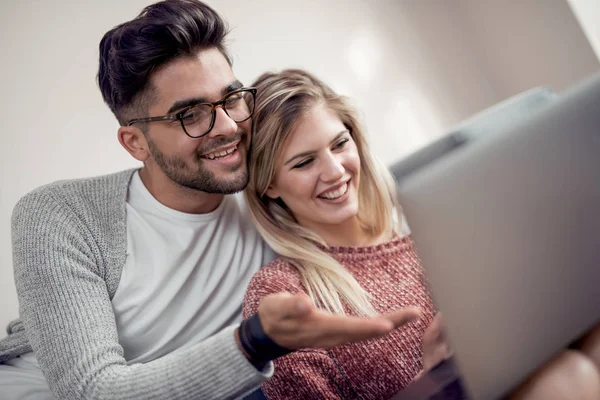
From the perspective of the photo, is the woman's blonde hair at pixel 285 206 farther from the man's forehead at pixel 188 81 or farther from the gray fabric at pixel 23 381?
the gray fabric at pixel 23 381

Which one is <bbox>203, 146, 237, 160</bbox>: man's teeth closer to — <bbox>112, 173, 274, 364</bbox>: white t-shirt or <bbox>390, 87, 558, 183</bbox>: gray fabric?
<bbox>112, 173, 274, 364</bbox>: white t-shirt

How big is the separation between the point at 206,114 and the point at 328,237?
0.45 m

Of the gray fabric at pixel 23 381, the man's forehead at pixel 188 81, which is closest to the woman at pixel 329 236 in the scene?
the man's forehead at pixel 188 81

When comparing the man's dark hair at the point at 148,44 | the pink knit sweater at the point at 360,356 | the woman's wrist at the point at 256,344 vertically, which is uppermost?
the man's dark hair at the point at 148,44

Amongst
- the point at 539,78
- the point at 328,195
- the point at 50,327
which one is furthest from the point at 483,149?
the point at 539,78

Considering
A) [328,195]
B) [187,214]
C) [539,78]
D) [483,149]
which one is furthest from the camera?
[539,78]

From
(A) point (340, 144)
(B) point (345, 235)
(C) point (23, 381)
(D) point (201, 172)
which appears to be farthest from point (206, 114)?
(C) point (23, 381)

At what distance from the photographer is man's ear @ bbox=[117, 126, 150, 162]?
4.87ft

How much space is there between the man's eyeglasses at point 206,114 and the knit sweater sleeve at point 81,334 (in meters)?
0.37

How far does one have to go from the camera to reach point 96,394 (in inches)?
41.8

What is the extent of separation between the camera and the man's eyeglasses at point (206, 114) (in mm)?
1359

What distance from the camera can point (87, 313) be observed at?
121 cm

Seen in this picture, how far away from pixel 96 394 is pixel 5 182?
42.6 inches

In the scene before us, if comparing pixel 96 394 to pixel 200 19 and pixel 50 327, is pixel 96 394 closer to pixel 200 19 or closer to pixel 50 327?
pixel 50 327
